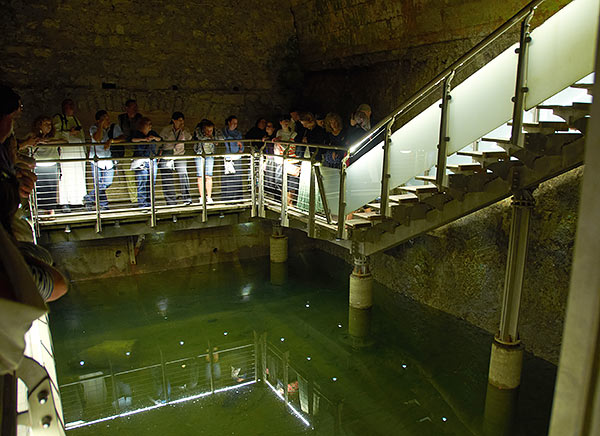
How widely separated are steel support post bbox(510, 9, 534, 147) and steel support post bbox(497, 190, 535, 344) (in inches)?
27.9

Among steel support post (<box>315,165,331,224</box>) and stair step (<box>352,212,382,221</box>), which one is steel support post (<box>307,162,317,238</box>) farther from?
stair step (<box>352,212,382,221</box>)

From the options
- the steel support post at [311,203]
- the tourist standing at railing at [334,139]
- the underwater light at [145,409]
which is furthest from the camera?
the steel support post at [311,203]

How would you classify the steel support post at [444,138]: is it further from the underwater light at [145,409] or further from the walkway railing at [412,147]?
the underwater light at [145,409]

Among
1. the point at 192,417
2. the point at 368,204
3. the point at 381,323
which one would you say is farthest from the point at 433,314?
the point at 192,417

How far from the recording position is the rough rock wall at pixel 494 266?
5648 millimetres

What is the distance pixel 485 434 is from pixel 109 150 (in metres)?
5.73

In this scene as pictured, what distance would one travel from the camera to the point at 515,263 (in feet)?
16.0

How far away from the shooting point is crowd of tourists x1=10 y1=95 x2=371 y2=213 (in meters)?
6.59

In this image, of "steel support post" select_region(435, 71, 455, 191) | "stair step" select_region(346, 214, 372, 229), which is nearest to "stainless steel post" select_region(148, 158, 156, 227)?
"stair step" select_region(346, 214, 372, 229)

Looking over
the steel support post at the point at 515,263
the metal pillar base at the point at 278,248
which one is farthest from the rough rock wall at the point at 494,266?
the metal pillar base at the point at 278,248

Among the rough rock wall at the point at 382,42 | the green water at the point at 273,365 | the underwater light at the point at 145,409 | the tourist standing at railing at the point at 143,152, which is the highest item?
the rough rock wall at the point at 382,42

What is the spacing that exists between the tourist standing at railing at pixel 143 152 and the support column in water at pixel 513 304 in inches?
182

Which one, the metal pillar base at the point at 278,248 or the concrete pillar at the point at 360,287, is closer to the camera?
the concrete pillar at the point at 360,287

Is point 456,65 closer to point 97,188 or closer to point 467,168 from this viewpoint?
point 467,168
